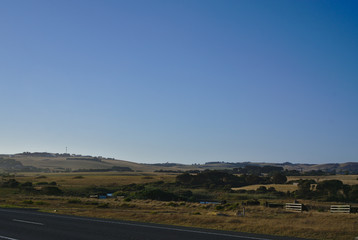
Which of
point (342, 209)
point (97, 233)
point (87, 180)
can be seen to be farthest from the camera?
point (87, 180)

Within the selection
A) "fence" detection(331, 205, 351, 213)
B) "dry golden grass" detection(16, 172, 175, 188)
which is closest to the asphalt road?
"fence" detection(331, 205, 351, 213)

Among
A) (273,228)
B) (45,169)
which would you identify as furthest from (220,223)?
(45,169)

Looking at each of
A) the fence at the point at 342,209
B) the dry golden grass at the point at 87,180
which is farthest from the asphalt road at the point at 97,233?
the dry golden grass at the point at 87,180

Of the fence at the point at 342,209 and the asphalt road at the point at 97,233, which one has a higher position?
the asphalt road at the point at 97,233

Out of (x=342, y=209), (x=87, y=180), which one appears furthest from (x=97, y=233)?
(x=87, y=180)

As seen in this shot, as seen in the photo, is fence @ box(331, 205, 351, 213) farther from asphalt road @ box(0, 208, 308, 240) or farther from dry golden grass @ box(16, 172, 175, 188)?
dry golden grass @ box(16, 172, 175, 188)

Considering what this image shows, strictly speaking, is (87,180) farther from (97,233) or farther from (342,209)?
(97,233)

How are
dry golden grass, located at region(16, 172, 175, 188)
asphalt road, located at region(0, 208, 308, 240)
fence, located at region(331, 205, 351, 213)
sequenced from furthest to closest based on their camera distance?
dry golden grass, located at region(16, 172, 175, 188)
fence, located at region(331, 205, 351, 213)
asphalt road, located at region(0, 208, 308, 240)

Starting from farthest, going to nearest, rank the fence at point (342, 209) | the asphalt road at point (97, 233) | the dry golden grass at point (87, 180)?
the dry golden grass at point (87, 180) → the fence at point (342, 209) → the asphalt road at point (97, 233)

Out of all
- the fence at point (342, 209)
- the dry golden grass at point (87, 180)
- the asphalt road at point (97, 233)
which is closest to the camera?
the asphalt road at point (97, 233)

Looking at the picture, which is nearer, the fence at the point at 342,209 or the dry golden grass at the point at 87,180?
the fence at the point at 342,209

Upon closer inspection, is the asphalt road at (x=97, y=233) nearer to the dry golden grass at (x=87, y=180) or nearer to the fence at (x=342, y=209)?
the fence at (x=342, y=209)

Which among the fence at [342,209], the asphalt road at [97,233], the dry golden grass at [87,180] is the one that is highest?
the asphalt road at [97,233]

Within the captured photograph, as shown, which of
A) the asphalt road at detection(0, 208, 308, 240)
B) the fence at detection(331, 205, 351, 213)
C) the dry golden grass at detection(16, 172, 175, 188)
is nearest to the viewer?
the asphalt road at detection(0, 208, 308, 240)
